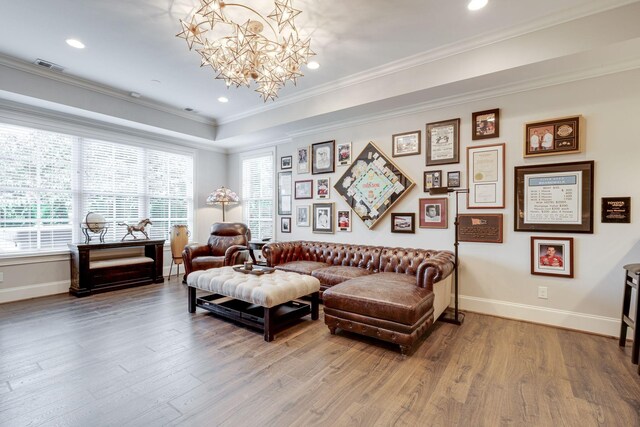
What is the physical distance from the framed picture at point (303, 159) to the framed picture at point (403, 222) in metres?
1.84

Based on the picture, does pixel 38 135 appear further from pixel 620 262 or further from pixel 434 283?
pixel 620 262

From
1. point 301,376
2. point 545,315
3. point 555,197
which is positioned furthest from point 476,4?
point 301,376

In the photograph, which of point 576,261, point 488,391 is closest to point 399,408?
point 488,391

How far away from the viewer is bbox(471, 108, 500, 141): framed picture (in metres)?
3.51

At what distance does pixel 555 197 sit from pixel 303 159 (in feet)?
12.0

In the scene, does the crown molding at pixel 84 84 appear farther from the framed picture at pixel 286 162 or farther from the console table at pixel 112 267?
the console table at pixel 112 267

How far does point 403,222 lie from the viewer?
4199 mm

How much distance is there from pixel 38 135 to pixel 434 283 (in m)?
5.74

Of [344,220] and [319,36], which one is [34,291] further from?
[319,36]

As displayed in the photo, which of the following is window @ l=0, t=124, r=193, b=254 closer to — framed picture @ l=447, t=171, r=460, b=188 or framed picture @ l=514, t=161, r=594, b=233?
framed picture @ l=447, t=171, r=460, b=188

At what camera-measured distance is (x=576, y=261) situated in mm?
3115

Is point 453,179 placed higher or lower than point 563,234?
higher

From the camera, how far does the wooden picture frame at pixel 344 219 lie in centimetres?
477

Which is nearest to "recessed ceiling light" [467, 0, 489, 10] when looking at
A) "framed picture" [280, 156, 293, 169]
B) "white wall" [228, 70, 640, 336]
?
"white wall" [228, 70, 640, 336]
